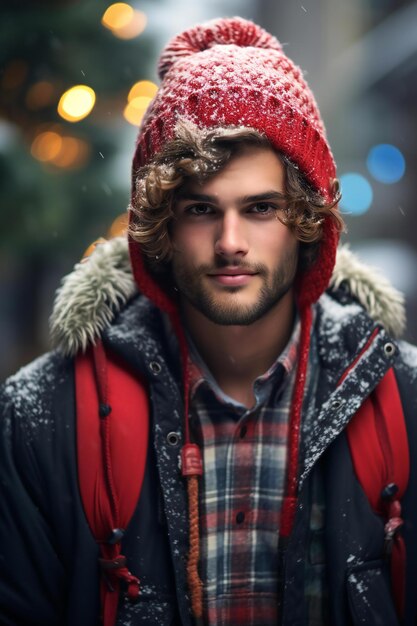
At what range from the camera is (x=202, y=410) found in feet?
8.30

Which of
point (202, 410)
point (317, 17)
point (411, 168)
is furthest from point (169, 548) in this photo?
point (317, 17)

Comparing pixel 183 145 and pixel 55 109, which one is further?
pixel 55 109

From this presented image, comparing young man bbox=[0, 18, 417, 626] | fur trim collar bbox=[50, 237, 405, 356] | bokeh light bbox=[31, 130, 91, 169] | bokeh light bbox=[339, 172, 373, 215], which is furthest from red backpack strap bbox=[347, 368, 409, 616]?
bokeh light bbox=[339, 172, 373, 215]

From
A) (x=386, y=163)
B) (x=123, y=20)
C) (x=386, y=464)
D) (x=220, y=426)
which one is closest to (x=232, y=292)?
(x=220, y=426)

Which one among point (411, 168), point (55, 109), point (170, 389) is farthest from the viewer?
point (411, 168)

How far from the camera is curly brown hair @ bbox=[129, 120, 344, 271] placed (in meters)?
2.28

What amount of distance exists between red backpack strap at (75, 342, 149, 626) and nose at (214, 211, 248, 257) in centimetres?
54

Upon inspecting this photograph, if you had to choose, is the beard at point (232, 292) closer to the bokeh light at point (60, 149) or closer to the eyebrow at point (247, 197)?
the eyebrow at point (247, 197)

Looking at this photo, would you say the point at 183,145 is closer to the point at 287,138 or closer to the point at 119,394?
the point at 287,138

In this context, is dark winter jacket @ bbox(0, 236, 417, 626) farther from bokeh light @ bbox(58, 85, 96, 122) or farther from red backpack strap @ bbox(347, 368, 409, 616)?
bokeh light @ bbox(58, 85, 96, 122)

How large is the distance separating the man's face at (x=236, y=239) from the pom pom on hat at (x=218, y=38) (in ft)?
1.71

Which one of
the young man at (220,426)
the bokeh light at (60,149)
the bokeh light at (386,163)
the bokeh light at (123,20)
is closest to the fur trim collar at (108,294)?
the young man at (220,426)

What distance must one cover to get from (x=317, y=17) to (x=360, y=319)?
32.4ft

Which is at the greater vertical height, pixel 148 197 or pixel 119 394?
pixel 148 197
